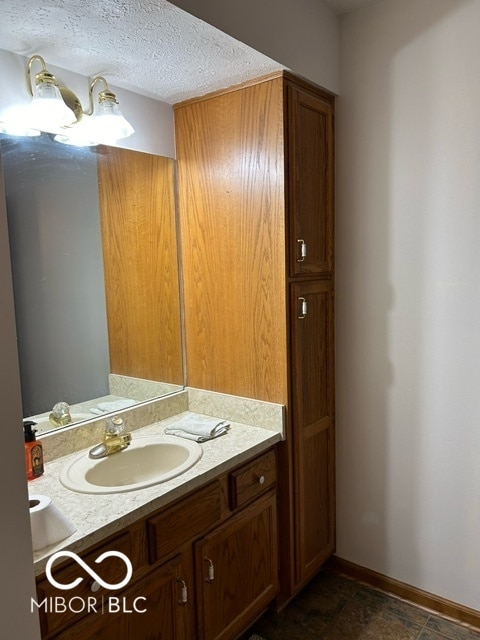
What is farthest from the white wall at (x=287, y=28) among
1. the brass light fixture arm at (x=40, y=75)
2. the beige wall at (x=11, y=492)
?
the beige wall at (x=11, y=492)

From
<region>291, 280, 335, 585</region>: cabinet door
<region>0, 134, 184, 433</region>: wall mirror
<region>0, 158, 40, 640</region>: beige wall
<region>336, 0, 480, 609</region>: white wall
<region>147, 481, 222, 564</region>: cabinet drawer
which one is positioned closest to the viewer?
<region>0, 158, 40, 640</region>: beige wall

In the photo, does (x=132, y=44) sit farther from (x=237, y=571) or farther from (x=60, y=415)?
(x=237, y=571)

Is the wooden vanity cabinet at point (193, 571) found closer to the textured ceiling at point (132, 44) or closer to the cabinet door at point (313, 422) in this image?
the cabinet door at point (313, 422)

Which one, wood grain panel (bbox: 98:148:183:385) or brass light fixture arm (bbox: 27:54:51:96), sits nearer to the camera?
brass light fixture arm (bbox: 27:54:51:96)

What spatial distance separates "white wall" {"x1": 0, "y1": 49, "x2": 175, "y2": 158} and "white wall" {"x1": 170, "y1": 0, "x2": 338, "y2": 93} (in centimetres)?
57

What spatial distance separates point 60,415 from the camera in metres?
1.70

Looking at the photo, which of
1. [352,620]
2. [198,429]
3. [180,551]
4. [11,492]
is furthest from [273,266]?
[352,620]

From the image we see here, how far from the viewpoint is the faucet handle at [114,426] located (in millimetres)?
1712

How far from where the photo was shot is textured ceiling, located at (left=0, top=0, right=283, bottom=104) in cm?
129

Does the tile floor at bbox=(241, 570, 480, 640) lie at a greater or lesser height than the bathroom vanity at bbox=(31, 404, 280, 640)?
lesser

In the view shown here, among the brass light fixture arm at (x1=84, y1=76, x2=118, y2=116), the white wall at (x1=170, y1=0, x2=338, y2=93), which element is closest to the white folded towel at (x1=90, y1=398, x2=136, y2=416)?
the brass light fixture arm at (x1=84, y1=76, x2=118, y2=116)

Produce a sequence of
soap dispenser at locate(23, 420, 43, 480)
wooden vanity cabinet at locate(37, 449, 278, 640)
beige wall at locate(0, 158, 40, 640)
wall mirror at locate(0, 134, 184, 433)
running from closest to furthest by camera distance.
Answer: beige wall at locate(0, 158, 40, 640) < wooden vanity cabinet at locate(37, 449, 278, 640) < soap dispenser at locate(23, 420, 43, 480) < wall mirror at locate(0, 134, 184, 433)

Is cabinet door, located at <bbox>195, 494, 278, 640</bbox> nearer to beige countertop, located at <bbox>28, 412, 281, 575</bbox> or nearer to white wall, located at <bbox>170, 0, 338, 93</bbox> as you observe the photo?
beige countertop, located at <bbox>28, 412, 281, 575</bbox>

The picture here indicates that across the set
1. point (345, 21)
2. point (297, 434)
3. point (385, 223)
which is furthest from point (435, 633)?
point (345, 21)
